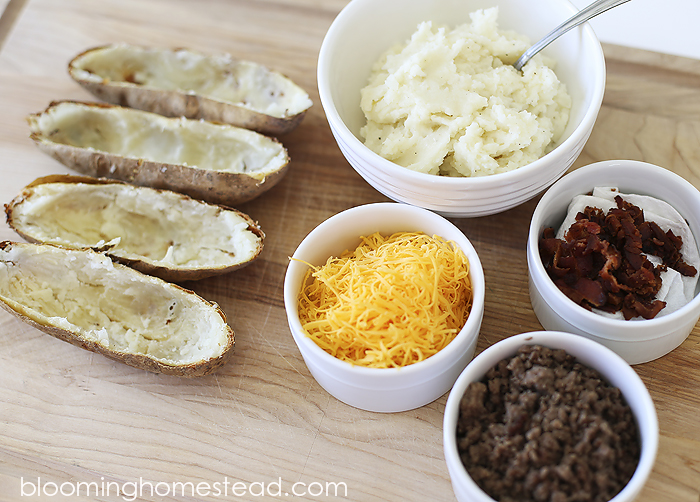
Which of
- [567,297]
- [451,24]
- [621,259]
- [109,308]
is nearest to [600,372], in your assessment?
[567,297]

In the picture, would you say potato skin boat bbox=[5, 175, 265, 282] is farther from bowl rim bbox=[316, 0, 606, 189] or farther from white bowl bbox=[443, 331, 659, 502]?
white bowl bbox=[443, 331, 659, 502]

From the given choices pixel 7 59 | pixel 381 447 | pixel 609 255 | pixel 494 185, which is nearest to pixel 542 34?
pixel 494 185

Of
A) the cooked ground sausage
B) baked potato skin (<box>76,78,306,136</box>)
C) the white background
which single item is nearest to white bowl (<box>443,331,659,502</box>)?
the cooked ground sausage

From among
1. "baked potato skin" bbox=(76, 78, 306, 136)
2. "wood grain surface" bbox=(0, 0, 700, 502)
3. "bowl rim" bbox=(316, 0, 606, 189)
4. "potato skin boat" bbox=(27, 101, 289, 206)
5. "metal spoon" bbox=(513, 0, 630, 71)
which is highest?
"metal spoon" bbox=(513, 0, 630, 71)

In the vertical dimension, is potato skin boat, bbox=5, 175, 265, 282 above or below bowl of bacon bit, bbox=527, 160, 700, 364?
below

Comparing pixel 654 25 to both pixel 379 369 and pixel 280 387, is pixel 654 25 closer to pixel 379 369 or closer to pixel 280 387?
pixel 379 369

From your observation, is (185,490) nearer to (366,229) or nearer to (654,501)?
(366,229)

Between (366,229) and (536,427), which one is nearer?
(536,427)

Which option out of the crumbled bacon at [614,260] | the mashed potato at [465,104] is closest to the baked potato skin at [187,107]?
the mashed potato at [465,104]
